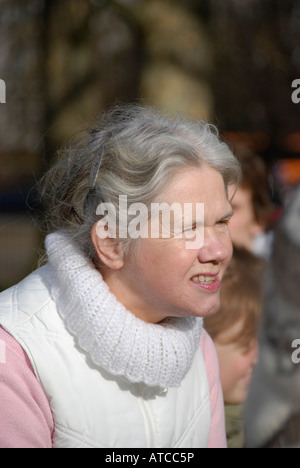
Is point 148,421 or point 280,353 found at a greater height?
point 148,421

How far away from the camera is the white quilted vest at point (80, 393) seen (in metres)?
1.88

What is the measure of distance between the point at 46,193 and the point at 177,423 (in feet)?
2.98

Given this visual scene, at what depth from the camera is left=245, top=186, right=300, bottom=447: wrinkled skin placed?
2.92m

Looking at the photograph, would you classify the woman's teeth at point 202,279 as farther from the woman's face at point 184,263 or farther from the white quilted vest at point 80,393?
the white quilted vest at point 80,393

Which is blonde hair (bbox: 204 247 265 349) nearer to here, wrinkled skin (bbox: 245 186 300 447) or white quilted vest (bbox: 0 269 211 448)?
wrinkled skin (bbox: 245 186 300 447)

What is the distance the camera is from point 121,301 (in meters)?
2.05

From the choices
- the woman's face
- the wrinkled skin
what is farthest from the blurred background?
the woman's face

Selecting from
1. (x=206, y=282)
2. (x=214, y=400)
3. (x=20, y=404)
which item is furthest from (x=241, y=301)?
(x=20, y=404)

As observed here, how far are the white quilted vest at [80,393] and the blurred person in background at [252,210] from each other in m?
1.27

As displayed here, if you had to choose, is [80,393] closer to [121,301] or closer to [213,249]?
[121,301]

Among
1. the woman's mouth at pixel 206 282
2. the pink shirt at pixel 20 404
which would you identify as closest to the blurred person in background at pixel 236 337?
the woman's mouth at pixel 206 282

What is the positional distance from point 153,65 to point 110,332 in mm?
3841
